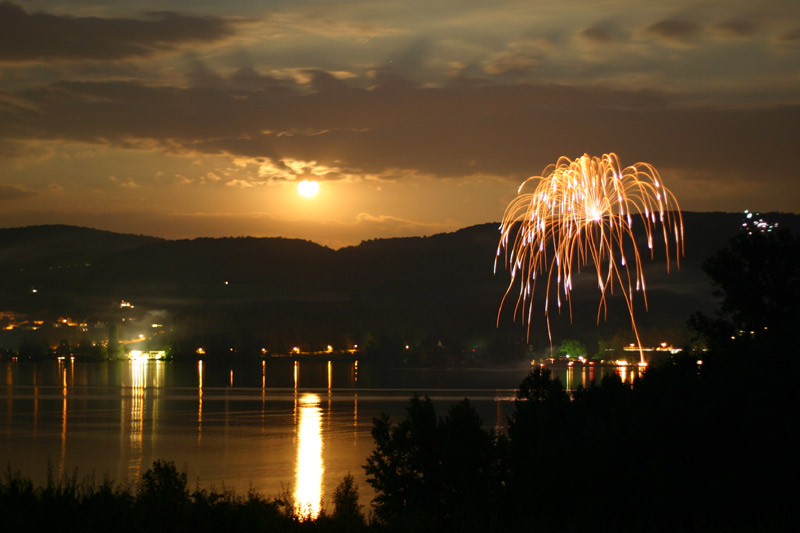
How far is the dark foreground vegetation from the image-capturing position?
11086mm

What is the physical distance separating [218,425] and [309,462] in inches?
739

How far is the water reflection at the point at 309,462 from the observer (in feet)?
113

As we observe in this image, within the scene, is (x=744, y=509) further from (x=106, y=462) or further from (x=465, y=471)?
(x=106, y=462)

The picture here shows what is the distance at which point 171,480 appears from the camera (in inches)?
568

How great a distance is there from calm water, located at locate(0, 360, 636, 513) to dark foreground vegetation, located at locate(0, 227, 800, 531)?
279 cm

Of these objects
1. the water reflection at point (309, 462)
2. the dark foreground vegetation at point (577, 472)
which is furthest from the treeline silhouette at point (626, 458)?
the water reflection at point (309, 462)

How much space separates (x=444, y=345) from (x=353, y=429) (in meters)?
124

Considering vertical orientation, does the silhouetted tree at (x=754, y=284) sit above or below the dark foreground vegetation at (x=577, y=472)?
above

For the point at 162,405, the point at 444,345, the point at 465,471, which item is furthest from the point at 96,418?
the point at 444,345

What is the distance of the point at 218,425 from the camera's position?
207ft

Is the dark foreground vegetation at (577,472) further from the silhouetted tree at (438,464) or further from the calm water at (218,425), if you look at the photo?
the calm water at (218,425)

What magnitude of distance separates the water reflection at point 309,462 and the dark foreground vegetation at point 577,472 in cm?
344

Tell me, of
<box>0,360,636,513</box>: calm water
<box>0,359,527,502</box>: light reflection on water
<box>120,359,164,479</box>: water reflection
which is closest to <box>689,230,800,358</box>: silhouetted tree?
<box>0,360,636,513</box>: calm water

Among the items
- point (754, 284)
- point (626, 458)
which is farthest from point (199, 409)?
point (626, 458)
